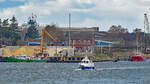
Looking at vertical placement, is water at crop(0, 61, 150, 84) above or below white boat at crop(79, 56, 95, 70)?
below

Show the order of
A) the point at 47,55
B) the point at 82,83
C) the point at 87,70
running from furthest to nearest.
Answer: the point at 47,55
the point at 87,70
the point at 82,83

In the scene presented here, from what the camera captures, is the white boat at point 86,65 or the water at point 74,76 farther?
the white boat at point 86,65

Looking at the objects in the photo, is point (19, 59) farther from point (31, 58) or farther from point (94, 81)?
point (94, 81)

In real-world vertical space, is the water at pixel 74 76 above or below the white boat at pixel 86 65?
below

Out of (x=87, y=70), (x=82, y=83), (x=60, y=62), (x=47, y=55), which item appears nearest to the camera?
(x=82, y=83)

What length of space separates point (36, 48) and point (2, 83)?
116 meters

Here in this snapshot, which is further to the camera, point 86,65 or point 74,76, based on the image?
point 86,65

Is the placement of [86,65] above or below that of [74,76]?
above

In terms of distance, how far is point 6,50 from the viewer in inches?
7623

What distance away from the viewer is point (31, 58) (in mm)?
172625

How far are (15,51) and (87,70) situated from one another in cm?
8936

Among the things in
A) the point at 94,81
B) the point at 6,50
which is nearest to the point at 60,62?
the point at 6,50

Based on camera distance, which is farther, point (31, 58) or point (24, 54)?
point (24, 54)

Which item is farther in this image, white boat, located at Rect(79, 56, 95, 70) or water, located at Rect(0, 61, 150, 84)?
white boat, located at Rect(79, 56, 95, 70)
